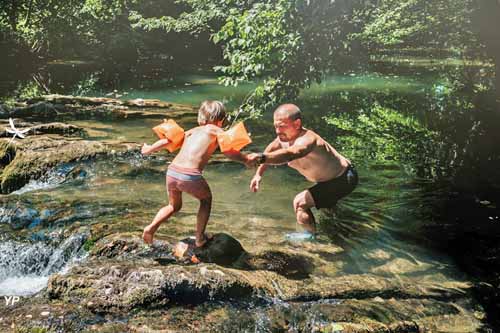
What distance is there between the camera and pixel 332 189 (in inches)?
205

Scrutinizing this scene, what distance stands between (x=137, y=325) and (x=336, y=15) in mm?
6792

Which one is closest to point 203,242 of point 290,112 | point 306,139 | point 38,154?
point 306,139

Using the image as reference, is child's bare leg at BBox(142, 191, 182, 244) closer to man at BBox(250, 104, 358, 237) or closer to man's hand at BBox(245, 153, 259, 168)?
man's hand at BBox(245, 153, 259, 168)

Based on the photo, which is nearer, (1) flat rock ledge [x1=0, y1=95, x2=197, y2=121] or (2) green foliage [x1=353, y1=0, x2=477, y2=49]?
(1) flat rock ledge [x1=0, y1=95, x2=197, y2=121]

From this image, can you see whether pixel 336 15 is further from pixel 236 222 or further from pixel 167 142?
pixel 167 142

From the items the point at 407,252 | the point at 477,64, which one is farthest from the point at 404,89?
the point at 407,252

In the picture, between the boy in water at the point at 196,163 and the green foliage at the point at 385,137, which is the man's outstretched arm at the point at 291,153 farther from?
the green foliage at the point at 385,137

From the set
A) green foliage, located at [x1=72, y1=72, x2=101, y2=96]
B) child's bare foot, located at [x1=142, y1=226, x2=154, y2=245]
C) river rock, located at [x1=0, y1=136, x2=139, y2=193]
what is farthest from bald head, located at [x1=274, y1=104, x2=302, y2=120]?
green foliage, located at [x1=72, y1=72, x2=101, y2=96]

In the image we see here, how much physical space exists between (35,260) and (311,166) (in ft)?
10.7

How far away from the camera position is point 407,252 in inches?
214

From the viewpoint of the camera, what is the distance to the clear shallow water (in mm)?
5051

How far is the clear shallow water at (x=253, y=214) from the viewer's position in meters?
5.05

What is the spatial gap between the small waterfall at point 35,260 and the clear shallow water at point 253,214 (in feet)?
0.06

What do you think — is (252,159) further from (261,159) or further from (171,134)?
(171,134)
